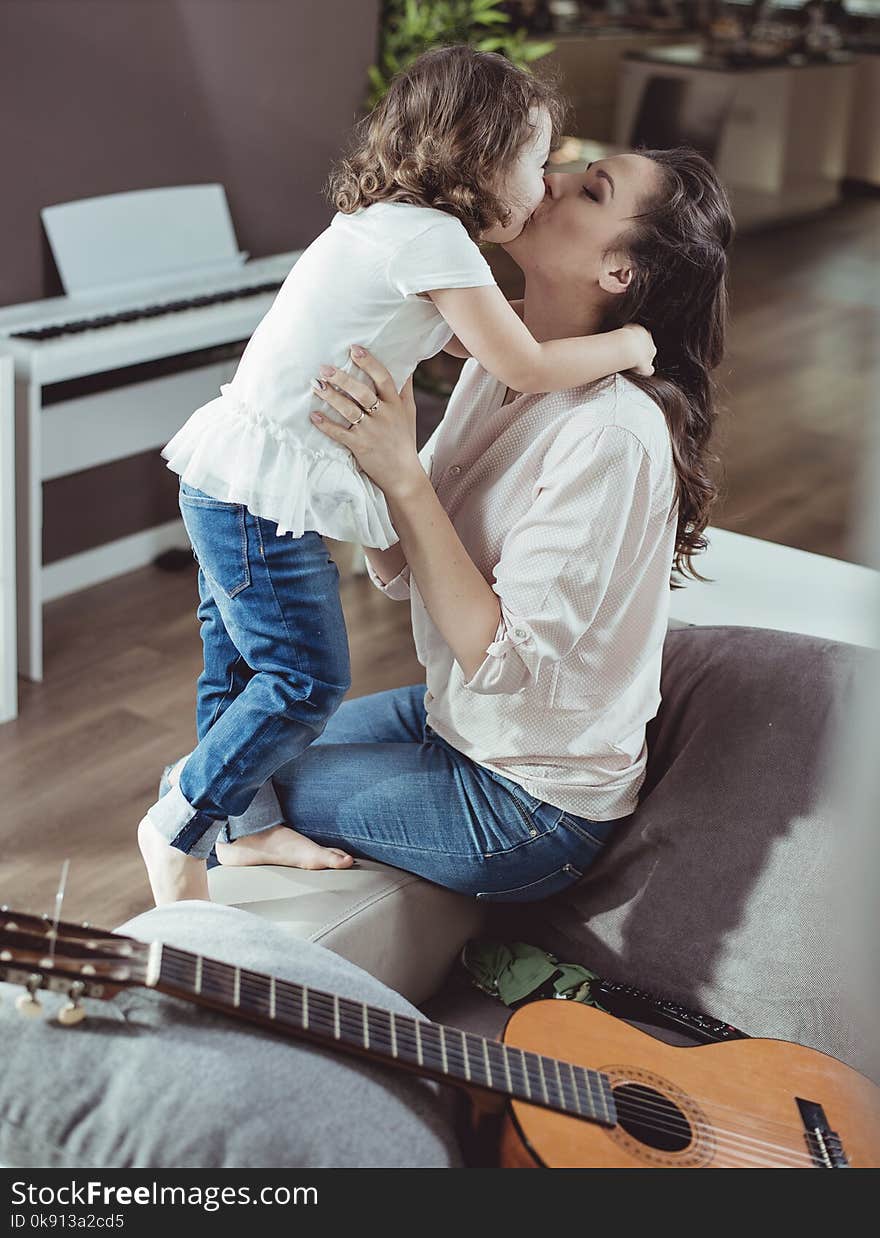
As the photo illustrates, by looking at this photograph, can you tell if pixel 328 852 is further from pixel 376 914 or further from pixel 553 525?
pixel 553 525

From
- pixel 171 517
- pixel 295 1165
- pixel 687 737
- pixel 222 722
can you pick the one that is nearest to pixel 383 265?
pixel 222 722

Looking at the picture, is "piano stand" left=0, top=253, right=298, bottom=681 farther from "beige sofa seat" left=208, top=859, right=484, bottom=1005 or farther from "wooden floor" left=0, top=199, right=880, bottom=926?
"beige sofa seat" left=208, top=859, right=484, bottom=1005

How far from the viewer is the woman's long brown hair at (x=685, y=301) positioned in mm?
1486

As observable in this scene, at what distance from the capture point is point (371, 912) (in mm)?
1431

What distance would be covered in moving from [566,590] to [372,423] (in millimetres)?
299

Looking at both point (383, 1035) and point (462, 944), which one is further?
point (462, 944)

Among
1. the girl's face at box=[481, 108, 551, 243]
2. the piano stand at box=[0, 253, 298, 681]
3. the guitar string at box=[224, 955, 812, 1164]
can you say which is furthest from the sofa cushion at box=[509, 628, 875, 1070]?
the piano stand at box=[0, 253, 298, 681]

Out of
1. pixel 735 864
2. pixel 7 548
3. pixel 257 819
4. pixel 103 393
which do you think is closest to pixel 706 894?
pixel 735 864

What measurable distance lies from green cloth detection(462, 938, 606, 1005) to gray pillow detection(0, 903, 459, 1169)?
1.60 ft

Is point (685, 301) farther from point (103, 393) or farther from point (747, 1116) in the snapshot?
point (103, 393)

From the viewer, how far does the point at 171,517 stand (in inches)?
151

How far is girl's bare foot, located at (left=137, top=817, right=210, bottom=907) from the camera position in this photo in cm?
148

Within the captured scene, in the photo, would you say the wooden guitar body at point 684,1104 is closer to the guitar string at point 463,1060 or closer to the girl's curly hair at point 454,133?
the guitar string at point 463,1060
